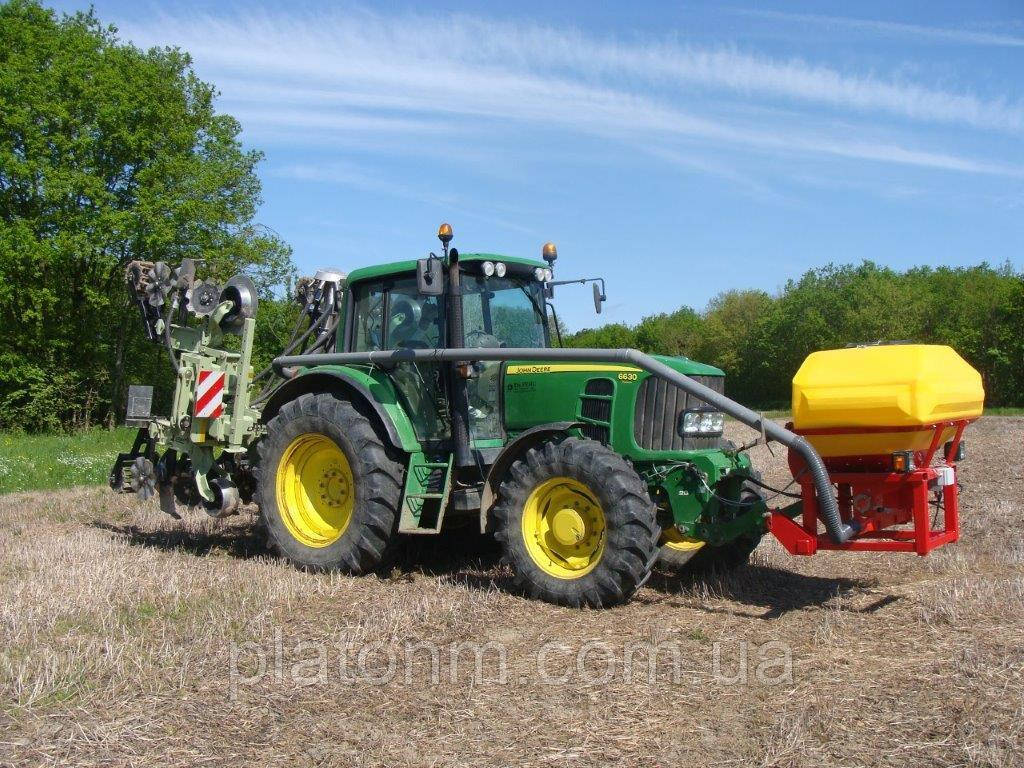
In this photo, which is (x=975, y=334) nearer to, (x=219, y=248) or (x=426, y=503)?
(x=219, y=248)

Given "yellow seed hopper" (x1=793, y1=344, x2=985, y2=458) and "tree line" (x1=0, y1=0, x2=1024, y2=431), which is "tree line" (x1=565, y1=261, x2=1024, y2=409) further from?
"yellow seed hopper" (x1=793, y1=344, x2=985, y2=458)

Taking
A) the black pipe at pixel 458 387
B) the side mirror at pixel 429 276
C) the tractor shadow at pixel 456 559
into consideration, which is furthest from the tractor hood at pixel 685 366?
the tractor shadow at pixel 456 559

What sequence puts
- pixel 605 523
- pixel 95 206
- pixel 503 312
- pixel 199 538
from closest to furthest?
pixel 605 523
pixel 503 312
pixel 199 538
pixel 95 206

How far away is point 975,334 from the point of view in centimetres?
4447

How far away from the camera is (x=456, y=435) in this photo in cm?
675

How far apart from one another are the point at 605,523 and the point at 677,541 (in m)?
0.83

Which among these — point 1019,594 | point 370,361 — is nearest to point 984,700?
point 1019,594

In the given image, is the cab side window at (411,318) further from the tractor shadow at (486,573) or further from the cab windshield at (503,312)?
the tractor shadow at (486,573)

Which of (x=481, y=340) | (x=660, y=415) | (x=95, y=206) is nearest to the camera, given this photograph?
(x=660, y=415)

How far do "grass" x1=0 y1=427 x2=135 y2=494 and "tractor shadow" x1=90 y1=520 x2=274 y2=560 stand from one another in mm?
4490

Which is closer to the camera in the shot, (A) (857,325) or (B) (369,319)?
(B) (369,319)

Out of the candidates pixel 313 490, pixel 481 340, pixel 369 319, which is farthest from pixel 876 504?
pixel 313 490

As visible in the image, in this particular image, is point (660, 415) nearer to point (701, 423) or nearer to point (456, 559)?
point (701, 423)

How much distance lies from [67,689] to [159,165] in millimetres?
24706
